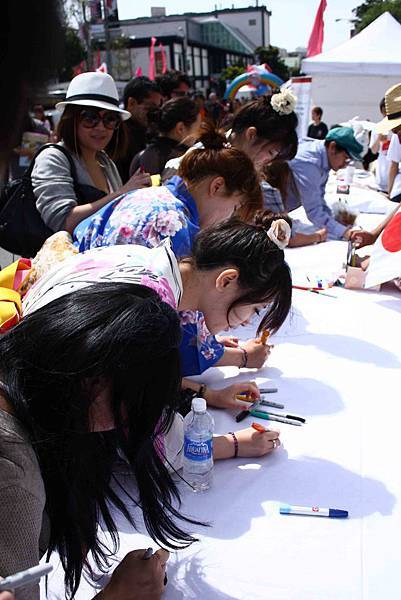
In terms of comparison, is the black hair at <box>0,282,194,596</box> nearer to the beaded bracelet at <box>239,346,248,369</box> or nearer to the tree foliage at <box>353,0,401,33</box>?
the beaded bracelet at <box>239,346,248,369</box>

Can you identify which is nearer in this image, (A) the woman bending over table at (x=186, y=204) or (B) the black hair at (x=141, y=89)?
(A) the woman bending over table at (x=186, y=204)

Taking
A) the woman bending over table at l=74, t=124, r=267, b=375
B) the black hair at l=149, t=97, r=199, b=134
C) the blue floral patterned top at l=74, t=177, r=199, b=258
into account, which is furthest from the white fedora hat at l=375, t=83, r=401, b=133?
the blue floral patterned top at l=74, t=177, r=199, b=258

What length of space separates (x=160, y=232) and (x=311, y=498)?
74cm

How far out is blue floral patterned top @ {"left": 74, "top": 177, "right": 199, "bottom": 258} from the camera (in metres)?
1.43

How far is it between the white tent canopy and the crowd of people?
4946 mm

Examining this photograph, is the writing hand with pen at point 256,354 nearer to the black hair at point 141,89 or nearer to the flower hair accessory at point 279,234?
the flower hair accessory at point 279,234

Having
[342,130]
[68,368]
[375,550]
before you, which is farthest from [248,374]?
[342,130]

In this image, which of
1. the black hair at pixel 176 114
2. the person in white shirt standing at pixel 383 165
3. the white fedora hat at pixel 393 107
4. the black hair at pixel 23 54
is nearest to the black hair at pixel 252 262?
the black hair at pixel 23 54

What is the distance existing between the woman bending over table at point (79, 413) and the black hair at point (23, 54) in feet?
0.98

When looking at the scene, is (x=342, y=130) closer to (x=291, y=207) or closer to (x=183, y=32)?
(x=291, y=207)

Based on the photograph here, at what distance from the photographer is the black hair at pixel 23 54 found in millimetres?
429

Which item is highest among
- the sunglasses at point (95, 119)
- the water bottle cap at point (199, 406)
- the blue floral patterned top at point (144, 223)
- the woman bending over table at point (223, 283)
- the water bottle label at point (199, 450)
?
the sunglasses at point (95, 119)

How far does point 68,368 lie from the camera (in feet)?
2.32

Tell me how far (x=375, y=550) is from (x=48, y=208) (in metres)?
1.47
